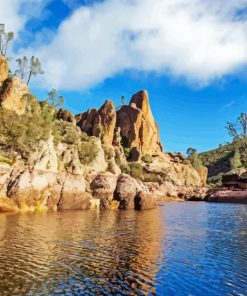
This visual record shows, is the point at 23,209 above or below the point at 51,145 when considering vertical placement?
below

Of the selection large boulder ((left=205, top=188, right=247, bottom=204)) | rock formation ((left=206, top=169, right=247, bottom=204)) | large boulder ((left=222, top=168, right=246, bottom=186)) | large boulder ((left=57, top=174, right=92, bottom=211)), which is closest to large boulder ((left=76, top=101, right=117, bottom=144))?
rock formation ((left=206, top=169, right=247, bottom=204))

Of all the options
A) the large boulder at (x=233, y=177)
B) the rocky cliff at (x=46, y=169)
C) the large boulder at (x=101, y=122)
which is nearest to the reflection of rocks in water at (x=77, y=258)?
the rocky cliff at (x=46, y=169)

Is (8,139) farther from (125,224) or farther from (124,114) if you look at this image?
(124,114)

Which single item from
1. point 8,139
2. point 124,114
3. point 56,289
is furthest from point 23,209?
point 124,114

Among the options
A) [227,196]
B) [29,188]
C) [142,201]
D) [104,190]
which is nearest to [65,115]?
[227,196]

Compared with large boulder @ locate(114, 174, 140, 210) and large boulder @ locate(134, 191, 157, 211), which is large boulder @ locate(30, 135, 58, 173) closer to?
large boulder @ locate(114, 174, 140, 210)

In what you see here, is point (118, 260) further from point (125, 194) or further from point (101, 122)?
point (101, 122)

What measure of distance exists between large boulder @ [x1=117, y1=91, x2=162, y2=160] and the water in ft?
348

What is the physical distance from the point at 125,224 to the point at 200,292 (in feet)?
81.2

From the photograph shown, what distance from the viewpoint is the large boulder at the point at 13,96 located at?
220 ft

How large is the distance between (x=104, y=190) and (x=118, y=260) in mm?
40031

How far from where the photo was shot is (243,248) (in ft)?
94.2

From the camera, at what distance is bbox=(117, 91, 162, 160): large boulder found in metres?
149

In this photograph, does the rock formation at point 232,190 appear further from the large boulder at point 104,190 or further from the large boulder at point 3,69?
the large boulder at point 3,69
